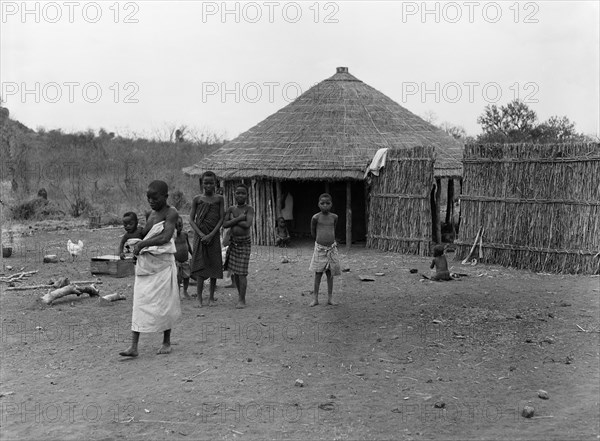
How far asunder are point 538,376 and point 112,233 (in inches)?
459

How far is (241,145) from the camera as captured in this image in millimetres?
14539

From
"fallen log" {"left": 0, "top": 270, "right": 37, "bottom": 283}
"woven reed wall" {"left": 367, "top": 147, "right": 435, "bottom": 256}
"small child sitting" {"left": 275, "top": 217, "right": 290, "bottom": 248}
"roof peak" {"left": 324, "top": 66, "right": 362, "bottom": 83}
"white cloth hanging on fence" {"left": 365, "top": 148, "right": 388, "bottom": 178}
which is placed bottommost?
"fallen log" {"left": 0, "top": 270, "right": 37, "bottom": 283}

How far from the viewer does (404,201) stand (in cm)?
1248

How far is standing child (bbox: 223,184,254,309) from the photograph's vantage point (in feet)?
25.7

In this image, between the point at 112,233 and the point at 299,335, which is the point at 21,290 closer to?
the point at 299,335

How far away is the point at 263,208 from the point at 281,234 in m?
0.62

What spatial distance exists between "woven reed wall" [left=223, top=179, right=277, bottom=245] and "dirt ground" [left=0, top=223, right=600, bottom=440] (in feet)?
14.5

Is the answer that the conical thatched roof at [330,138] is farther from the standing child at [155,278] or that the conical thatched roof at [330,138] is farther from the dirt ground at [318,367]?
the standing child at [155,278]

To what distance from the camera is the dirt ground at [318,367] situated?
4520mm

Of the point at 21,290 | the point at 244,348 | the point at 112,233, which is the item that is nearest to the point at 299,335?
the point at 244,348

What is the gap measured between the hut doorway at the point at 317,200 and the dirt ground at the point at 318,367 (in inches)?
204

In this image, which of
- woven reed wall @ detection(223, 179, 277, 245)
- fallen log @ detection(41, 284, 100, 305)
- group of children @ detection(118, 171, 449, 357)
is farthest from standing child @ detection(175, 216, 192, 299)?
woven reed wall @ detection(223, 179, 277, 245)

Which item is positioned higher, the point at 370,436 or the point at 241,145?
the point at 241,145

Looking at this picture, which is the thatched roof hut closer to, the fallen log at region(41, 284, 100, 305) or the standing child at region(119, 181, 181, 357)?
the fallen log at region(41, 284, 100, 305)
